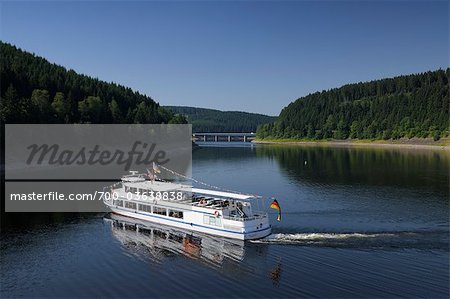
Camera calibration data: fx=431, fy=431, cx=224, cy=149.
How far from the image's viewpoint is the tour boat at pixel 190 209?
5369 cm

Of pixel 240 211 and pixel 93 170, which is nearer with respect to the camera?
pixel 240 211

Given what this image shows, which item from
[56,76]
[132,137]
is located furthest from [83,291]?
[56,76]

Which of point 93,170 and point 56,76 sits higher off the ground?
point 56,76

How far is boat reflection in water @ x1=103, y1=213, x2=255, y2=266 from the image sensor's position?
158 ft

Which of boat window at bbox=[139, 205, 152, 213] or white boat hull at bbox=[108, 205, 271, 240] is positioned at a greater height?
boat window at bbox=[139, 205, 152, 213]

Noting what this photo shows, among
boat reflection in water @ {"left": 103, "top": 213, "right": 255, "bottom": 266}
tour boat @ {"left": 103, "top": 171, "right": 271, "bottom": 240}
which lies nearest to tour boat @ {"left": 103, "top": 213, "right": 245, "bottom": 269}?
boat reflection in water @ {"left": 103, "top": 213, "right": 255, "bottom": 266}

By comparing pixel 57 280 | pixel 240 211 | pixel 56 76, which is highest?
pixel 56 76

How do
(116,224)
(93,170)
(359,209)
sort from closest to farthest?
(116,224)
(359,209)
(93,170)

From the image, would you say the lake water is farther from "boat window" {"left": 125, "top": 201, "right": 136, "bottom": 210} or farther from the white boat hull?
"boat window" {"left": 125, "top": 201, "right": 136, "bottom": 210}

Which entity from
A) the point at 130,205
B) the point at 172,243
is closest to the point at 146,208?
the point at 130,205

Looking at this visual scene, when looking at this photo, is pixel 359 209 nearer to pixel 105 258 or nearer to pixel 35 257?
pixel 105 258

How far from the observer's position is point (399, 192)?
8888 cm

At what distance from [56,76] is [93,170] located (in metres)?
92.8

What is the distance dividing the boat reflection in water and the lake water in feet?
0.40
